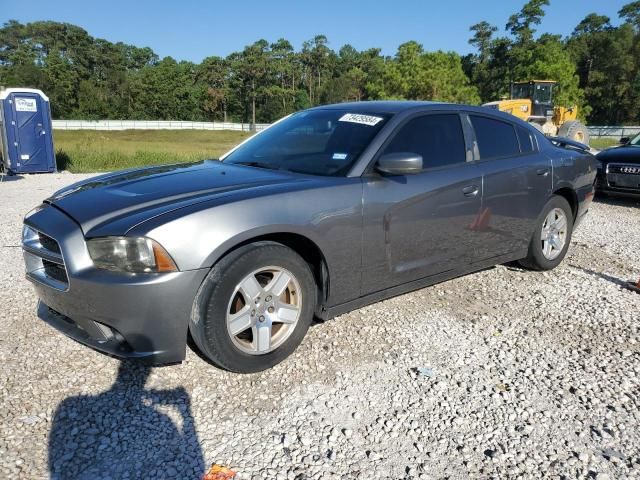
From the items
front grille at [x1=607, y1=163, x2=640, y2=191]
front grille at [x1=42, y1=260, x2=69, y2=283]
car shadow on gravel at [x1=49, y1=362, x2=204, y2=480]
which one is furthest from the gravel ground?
front grille at [x1=607, y1=163, x2=640, y2=191]

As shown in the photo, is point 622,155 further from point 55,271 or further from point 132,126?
point 132,126

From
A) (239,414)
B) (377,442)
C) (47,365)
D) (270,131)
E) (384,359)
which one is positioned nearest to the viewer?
(377,442)

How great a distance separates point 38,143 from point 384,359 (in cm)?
Result: 1321

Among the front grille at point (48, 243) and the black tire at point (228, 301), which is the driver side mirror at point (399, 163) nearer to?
the black tire at point (228, 301)

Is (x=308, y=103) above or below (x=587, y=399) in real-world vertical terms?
above

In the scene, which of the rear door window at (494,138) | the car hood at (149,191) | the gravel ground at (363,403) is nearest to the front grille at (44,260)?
the car hood at (149,191)

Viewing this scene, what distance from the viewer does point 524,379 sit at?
308 cm

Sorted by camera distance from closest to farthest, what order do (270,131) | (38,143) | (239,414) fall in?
(239,414) < (270,131) < (38,143)

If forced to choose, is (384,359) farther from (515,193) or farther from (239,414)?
(515,193)

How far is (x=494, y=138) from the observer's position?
4441mm

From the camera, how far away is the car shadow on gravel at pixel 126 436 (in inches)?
87.7

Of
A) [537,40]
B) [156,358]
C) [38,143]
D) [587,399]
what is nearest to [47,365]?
[156,358]

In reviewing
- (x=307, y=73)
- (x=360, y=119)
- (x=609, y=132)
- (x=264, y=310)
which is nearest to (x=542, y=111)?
(x=360, y=119)

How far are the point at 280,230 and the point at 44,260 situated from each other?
137 cm
